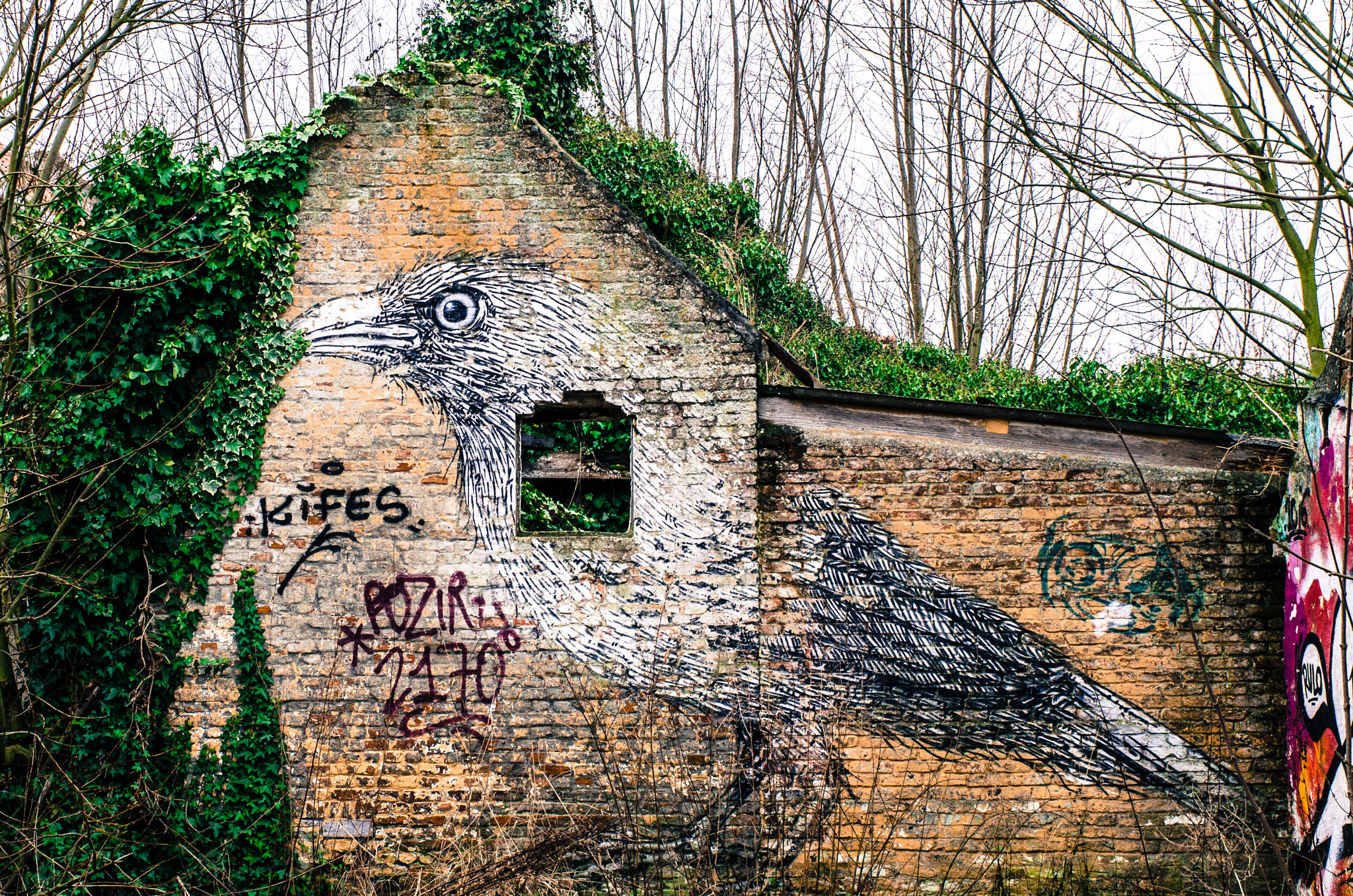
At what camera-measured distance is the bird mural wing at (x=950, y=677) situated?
5715mm

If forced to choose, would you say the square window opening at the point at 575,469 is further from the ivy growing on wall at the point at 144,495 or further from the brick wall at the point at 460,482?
the ivy growing on wall at the point at 144,495

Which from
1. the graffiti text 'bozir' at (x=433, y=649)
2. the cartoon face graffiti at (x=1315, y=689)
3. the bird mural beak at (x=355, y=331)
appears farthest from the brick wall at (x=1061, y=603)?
the bird mural beak at (x=355, y=331)

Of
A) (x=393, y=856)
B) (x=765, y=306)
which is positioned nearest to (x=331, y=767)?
(x=393, y=856)

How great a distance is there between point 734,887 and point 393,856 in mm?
2268

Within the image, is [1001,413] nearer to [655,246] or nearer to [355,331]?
[655,246]

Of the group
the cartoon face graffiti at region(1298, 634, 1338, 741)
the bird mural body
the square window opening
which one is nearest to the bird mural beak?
the bird mural body

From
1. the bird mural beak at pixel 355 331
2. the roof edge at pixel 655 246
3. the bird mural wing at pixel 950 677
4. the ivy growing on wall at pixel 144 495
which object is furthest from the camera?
the bird mural beak at pixel 355 331

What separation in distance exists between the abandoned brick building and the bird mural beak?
2cm

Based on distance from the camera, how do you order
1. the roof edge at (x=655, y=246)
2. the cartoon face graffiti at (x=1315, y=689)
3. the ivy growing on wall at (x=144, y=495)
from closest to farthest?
the cartoon face graffiti at (x=1315, y=689) < the ivy growing on wall at (x=144, y=495) < the roof edge at (x=655, y=246)

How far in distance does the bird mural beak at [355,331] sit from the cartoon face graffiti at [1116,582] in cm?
469

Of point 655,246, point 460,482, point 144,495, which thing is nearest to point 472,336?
point 460,482

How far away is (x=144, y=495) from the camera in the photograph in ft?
19.1

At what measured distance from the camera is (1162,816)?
569cm

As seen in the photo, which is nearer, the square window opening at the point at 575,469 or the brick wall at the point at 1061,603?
the brick wall at the point at 1061,603
